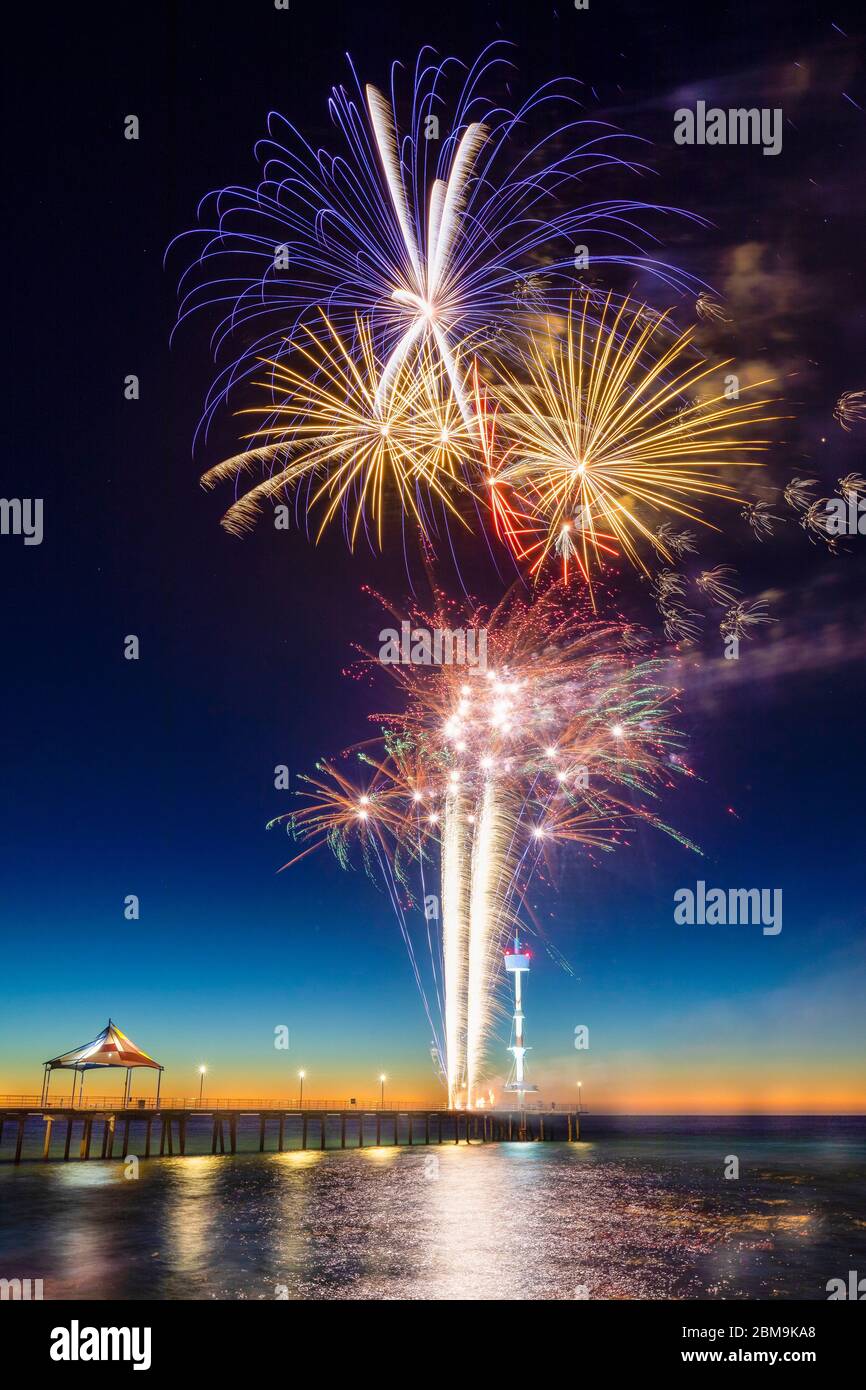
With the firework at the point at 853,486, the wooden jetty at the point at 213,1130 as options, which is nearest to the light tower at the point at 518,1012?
the wooden jetty at the point at 213,1130

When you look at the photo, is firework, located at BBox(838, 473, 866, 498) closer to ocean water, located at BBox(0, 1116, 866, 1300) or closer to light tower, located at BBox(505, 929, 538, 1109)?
ocean water, located at BBox(0, 1116, 866, 1300)

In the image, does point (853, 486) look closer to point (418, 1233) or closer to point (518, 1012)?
point (418, 1233)

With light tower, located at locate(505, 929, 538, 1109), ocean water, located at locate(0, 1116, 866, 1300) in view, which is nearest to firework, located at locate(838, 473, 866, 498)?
ocean water, located at locate(0, 1116, 866, 1300)

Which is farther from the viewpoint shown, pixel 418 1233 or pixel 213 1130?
pixel 213 1130

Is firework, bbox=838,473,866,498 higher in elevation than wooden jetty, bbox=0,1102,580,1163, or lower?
higher

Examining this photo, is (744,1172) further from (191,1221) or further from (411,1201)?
(191,1221)

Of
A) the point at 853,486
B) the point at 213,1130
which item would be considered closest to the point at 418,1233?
the point at 853,486

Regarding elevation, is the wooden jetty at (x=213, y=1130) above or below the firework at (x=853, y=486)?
below

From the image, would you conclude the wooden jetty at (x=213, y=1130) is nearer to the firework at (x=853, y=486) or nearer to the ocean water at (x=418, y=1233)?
the ocean water at (x=418, y=1233)
